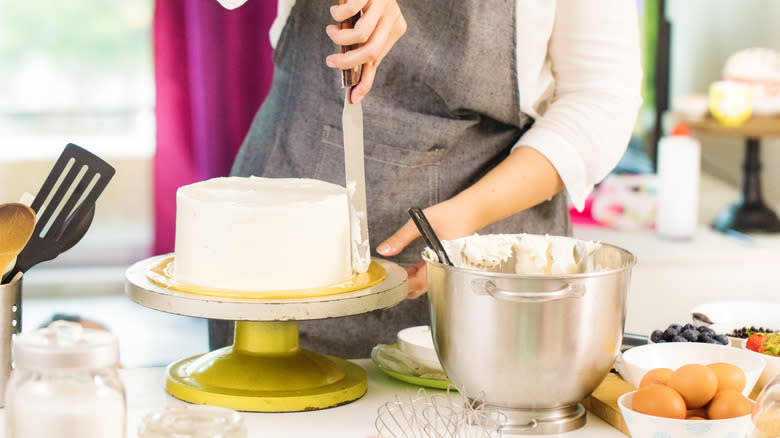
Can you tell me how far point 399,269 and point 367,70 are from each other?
25 centimetres

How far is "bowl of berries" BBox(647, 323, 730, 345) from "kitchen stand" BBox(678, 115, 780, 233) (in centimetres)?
160

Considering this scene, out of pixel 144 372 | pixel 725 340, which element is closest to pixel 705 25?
pixel 725 340

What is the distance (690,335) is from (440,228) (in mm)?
365

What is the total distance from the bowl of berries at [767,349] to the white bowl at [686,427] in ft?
0.54

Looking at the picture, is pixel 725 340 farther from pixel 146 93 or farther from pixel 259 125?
pixel 146 93

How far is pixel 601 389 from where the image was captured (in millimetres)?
1010

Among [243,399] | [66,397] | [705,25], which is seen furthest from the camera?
[705,25]

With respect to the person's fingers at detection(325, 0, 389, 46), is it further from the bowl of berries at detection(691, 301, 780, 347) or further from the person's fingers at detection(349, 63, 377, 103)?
the bowl of berries at detection(691, 301, 780, 347)

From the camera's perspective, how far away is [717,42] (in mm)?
3105

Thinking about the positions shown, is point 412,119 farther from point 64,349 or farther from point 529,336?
point 64,349

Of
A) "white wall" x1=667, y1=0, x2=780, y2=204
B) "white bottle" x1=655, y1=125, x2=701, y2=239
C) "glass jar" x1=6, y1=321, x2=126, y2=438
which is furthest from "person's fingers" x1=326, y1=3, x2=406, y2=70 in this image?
"white wall" x1=667, y1=0, x2=780, y2=204

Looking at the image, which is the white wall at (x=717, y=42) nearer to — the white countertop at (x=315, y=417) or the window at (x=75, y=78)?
the window at (x=75, y=78)

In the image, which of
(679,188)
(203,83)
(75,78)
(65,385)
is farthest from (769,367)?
(75,78)

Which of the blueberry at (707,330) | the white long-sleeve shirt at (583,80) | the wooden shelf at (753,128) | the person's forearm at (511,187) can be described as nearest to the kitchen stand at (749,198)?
the wooden shelf at (753,128)
